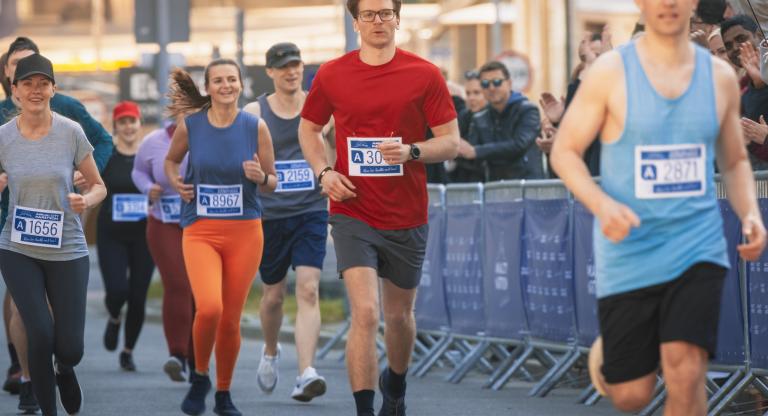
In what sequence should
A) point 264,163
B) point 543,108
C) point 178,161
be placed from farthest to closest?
point 543,108 → point 178,161 → point 264,163

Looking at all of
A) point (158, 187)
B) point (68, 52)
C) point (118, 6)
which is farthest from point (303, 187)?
point (118, 6)

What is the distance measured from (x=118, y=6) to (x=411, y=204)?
183 feet

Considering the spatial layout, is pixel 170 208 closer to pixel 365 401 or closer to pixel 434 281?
pixel 434 281

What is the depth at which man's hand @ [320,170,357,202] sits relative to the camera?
7893mm

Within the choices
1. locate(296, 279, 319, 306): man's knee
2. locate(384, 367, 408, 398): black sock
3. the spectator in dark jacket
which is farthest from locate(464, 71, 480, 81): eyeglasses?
locate(384, 367, 408, 398): black sock

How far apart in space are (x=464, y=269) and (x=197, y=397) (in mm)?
3232

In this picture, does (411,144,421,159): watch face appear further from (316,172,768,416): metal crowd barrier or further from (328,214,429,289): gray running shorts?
(316,172,768,416): metal crowd barrier

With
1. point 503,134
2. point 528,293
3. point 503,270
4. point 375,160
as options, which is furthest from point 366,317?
point 503,134

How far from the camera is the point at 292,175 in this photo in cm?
1070

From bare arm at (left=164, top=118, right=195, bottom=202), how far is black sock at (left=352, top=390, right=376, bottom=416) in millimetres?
2078

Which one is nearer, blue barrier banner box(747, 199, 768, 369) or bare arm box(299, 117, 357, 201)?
bare arm box(299, 117, 357, 201)

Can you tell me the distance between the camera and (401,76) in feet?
26.2

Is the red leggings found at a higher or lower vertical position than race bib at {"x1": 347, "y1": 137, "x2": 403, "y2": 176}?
lower

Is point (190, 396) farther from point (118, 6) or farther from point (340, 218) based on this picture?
point (118, 6)
